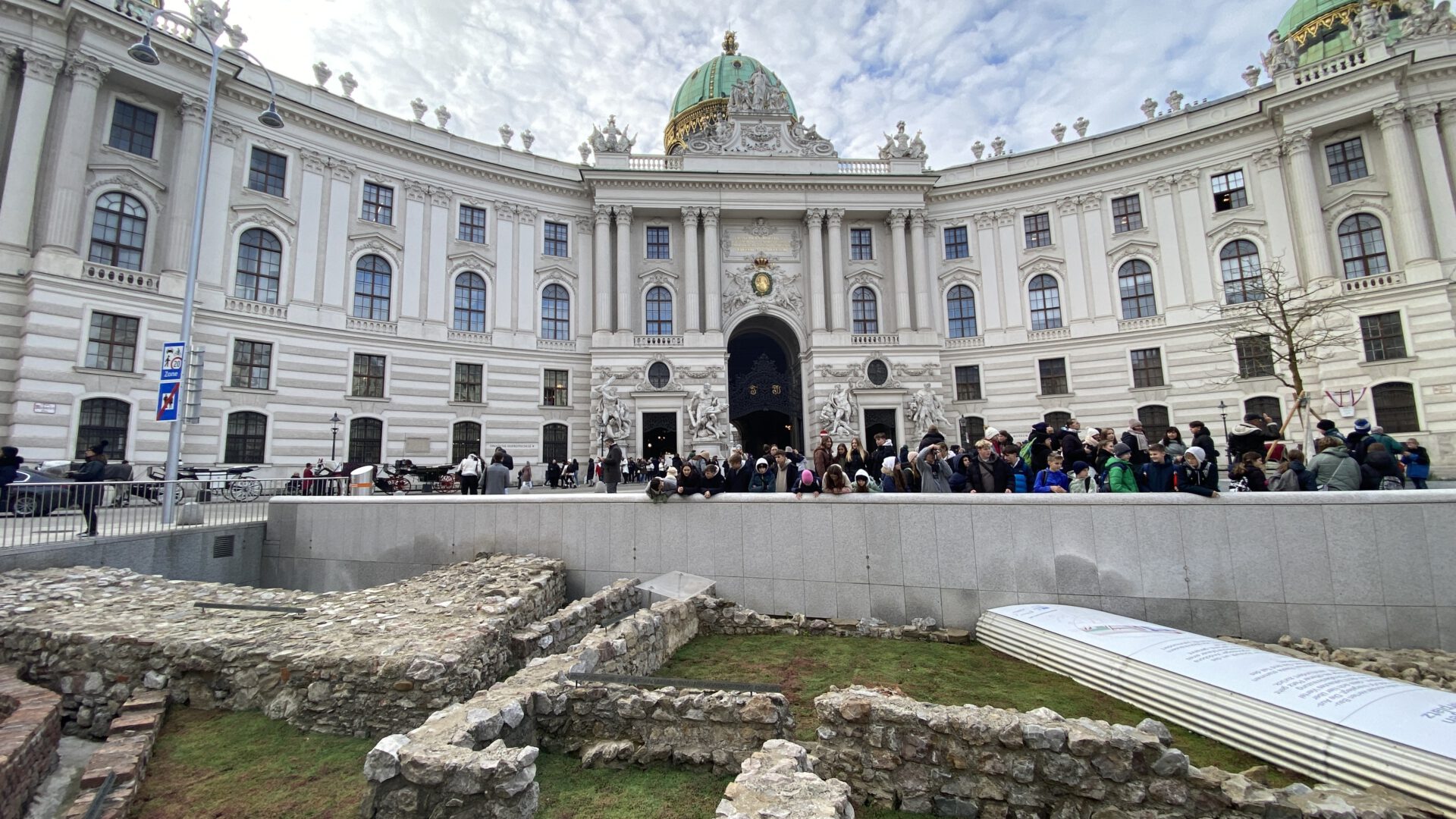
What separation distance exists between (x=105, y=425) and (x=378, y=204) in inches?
594

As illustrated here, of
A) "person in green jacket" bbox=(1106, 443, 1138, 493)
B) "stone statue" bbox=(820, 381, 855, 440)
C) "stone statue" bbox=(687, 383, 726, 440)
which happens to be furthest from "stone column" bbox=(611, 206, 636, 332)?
"person in green jacket" bbox=(1106, 443, 1138, 493)

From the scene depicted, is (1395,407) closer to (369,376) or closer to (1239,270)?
(1239,270)

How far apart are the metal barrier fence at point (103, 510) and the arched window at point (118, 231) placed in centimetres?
1365

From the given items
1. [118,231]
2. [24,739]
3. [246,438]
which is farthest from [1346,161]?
[118,231]

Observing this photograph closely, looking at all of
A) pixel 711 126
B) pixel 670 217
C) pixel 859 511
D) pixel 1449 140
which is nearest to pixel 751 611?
pixel 859 511

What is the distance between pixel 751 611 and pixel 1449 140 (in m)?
40.4

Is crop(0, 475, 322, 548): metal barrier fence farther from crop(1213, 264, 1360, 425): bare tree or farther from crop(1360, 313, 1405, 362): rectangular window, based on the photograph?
crop(1360, 313, 1405, 362): rectangular window

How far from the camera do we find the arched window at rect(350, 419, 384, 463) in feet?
95.9

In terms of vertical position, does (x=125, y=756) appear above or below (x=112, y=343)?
below

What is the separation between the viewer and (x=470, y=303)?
3375cm

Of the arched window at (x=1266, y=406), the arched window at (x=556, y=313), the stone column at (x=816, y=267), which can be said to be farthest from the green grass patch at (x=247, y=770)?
the arched window at (x=1266, y=406)

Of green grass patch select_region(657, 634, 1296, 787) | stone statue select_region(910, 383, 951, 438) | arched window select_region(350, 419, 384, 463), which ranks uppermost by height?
stone statue select_region(910, 383, 951, 438)

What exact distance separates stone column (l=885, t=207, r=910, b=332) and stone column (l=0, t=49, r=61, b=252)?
37669 mm

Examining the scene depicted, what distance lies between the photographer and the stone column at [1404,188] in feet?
91.8
